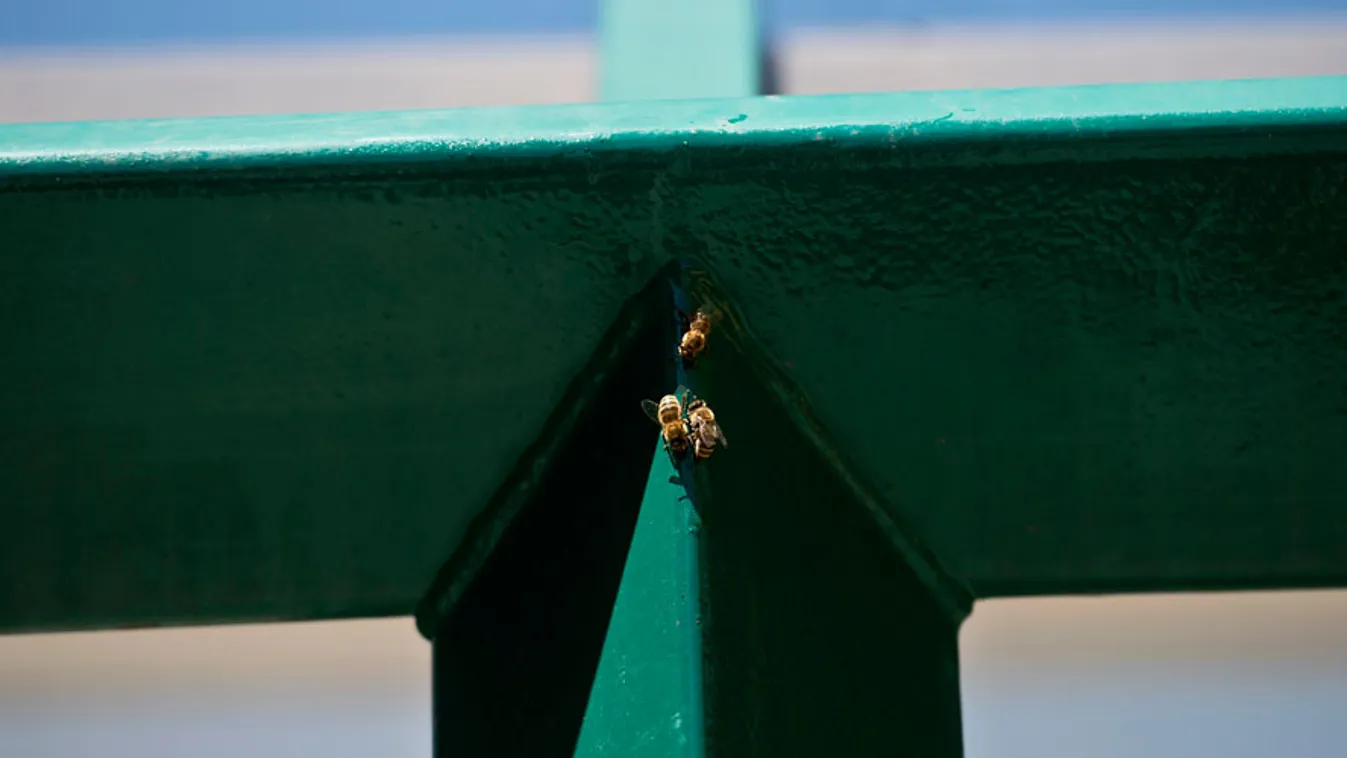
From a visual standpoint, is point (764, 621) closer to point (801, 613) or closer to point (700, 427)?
point (801, 613)

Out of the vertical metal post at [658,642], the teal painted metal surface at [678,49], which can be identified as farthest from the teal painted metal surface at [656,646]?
the teal painted metal surface at [678,49]

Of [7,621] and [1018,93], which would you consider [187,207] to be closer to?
[7,621]

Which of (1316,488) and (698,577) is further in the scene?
(1316,488)

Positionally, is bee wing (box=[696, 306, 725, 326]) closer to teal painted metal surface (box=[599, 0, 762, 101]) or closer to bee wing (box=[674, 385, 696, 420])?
bee wing (box=[674, 385, 696, 420])

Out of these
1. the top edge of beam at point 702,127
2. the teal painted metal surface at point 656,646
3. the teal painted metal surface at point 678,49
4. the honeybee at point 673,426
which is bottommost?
the teal painted metal surface at point 656,646

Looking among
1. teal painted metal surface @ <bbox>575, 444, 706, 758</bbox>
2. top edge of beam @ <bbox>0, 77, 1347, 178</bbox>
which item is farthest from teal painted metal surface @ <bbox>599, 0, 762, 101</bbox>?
teal painted metal surface @ <bbox>575, 444, 706, 758</bbox>

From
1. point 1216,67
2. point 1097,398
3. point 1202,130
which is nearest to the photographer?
point 1202,130

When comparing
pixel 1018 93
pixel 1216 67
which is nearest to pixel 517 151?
pixel 1018 93

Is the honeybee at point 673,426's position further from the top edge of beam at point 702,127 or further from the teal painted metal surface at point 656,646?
the top edge of beam at point 702,127
